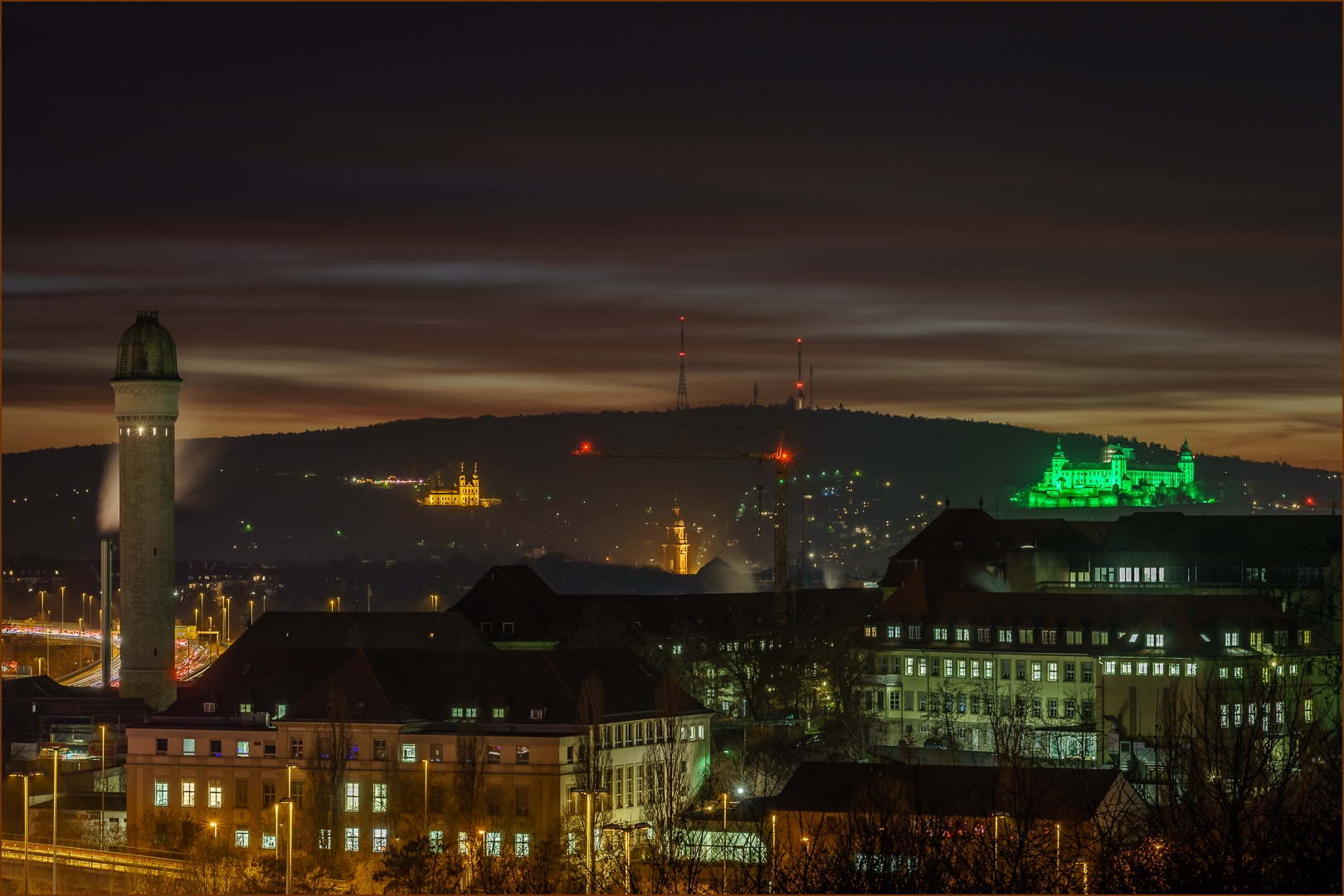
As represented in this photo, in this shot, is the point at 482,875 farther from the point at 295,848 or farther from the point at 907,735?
the point at 907,735

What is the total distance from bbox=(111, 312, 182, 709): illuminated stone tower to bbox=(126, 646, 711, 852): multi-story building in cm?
4279

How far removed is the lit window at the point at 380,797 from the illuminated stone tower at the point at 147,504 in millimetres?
58575

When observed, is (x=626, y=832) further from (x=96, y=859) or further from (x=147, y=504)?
(x=147, y=504)

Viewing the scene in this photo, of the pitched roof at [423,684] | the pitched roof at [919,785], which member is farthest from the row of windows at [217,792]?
the pitched roof at [919,785]

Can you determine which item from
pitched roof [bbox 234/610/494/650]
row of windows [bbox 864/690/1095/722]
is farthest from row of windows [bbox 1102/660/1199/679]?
pitched roof [bbox 234/610/494/650]

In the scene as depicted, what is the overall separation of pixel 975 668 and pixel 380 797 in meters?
61.6

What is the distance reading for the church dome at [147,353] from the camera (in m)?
167

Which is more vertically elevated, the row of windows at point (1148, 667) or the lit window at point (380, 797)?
the row of windows at point (1148, 667)

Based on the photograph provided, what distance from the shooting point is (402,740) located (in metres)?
105

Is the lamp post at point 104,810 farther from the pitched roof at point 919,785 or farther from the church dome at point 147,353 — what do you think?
the church dome at point 147,353

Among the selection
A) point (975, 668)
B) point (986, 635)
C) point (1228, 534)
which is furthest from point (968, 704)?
point (1228, 534)

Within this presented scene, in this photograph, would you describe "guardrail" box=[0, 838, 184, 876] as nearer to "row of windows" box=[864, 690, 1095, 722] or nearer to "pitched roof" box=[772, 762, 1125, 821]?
"pitched roof" box=[772, 762, 1125, 821]

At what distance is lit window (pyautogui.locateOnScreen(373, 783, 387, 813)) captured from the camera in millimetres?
98938

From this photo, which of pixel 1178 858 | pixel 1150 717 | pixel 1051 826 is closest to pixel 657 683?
pixel 1150 717
